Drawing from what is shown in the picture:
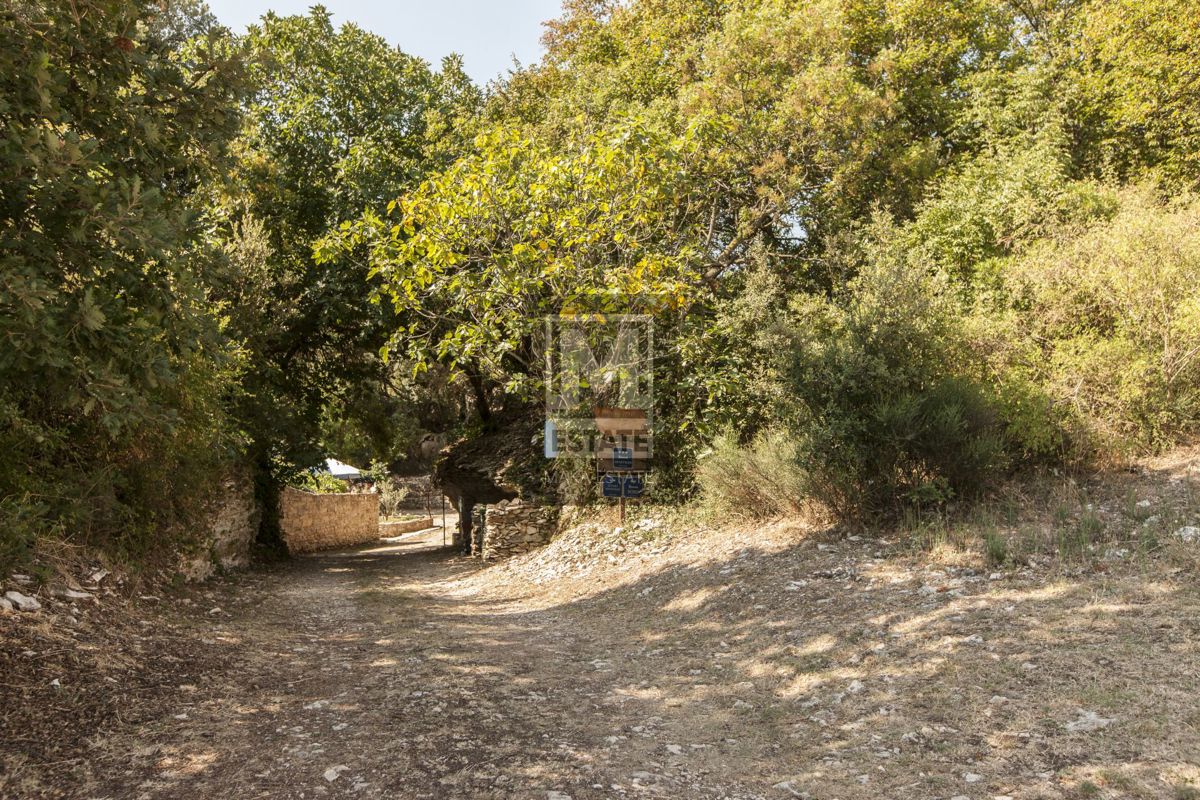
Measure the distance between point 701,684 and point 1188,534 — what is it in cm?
420

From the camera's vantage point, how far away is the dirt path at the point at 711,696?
11.5ft

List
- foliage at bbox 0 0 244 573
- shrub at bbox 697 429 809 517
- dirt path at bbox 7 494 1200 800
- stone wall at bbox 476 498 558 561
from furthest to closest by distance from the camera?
stone wall at bbox 476 498 558 561 < shrub at bbox 697 429 809 517 < foliage at bbox 0 0 244 573 < dirt path at bbox 7 494 1200 800

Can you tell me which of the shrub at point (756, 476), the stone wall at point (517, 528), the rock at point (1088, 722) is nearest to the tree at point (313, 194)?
the stone wall at point (517, 528)

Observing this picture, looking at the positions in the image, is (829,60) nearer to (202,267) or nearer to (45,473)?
(202,267)

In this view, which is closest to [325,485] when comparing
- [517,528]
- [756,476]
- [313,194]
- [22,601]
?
[313,194]

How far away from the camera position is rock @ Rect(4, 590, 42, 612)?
5.45 meters

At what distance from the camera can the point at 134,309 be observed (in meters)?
4.70

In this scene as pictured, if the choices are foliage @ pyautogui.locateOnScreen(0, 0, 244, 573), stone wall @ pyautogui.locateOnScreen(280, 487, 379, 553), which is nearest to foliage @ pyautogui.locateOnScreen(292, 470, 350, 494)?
stone wall @ pyautogui.locateOnScreen(280, 487, 379, 553)

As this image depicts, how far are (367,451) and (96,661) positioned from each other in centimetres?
2762

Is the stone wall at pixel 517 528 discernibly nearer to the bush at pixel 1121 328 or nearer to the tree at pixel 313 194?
the tree at pixel 313 194

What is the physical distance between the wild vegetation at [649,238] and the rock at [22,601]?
32 cm

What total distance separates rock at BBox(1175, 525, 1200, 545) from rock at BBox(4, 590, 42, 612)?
29.0 feet

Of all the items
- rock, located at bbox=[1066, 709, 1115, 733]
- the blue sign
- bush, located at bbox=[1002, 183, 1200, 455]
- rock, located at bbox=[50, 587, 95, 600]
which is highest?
bush, located at bbox=[1002, 183, 1200, 455]

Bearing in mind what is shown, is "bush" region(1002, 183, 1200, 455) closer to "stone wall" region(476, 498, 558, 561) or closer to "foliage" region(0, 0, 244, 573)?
"stone wall" region(476, 498, 558, 561)
